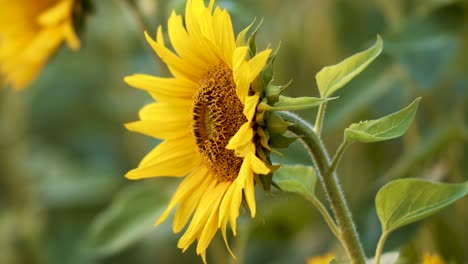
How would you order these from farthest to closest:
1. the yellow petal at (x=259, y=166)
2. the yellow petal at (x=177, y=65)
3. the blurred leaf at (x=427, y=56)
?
1. the blurred leaf at (x=427, y=56)
2. the yellow petal at (x=177, y=65)
3. the yellow petal at (x=259, y=166)

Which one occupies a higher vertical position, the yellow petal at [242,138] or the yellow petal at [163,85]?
the yellow petal at [163,85]

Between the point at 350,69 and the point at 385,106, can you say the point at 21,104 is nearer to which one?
the point at 385,106

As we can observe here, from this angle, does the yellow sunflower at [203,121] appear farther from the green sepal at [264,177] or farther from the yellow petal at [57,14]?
the yellow petal at [57,14]

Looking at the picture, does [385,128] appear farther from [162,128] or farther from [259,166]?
[162,128]

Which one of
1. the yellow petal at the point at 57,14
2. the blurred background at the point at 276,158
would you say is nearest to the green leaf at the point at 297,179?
the blurred background at the point at 276,158

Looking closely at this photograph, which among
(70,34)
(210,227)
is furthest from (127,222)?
(210,227)

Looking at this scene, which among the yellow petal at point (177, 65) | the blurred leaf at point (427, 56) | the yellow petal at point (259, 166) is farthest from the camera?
the blurred leaf at point (427, 56)

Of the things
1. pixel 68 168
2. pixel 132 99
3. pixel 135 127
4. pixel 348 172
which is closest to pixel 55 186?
pixel 68 168
